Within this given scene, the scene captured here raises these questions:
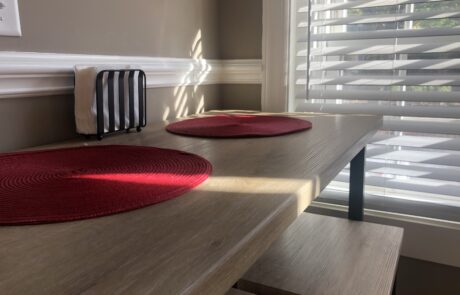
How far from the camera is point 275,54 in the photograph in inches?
55.2

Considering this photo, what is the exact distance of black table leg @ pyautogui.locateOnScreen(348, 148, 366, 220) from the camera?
1158 mm

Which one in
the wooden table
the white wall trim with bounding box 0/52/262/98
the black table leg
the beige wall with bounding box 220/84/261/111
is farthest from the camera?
the beige wall with bounding box 220/84/261/111

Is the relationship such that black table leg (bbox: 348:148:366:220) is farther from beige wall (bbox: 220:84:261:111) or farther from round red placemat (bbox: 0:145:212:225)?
round red placemat (bbox: 0:145:212:225)

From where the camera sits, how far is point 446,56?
1.20 meters

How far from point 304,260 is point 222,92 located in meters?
0.82

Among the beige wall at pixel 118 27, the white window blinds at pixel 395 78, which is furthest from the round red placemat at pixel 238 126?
the white window blinds at pixel 395 78

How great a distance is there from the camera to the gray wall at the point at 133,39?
0.81 meters

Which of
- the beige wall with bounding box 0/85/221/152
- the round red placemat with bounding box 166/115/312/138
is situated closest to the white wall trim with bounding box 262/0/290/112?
the round red placemat with bounding box 166/115/312/138

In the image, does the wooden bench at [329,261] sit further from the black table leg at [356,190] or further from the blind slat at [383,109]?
the blind slat at [383,109]

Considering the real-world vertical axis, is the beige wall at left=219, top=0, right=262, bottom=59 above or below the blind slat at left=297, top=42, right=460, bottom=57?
above

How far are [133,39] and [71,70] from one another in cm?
24

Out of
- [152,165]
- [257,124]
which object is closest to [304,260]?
[257,124]

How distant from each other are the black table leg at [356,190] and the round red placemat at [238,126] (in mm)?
224

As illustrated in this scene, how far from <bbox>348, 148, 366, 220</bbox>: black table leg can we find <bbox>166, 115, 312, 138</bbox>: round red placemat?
224 mm
